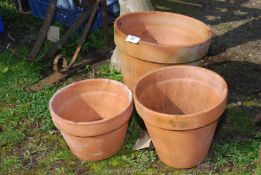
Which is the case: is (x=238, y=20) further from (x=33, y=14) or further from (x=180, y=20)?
(x=33, y=14)

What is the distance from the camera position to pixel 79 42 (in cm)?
489

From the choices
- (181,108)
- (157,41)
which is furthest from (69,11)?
(181,108)

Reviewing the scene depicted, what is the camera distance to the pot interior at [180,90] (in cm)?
339

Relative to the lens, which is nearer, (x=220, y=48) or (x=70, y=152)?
(x=70, y=152)

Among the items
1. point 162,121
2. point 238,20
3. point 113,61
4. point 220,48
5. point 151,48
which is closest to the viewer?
point 162,121

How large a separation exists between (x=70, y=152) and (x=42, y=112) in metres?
0.61

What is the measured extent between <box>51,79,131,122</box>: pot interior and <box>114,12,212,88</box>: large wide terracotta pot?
0.26m

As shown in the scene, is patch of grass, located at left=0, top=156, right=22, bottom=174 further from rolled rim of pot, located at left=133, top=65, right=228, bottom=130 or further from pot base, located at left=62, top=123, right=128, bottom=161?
rolled rim of pot, located at left=133, top=65, right=228, bottom=130

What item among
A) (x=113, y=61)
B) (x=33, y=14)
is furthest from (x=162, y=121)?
(x=33, y=14)

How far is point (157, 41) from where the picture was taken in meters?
4.12

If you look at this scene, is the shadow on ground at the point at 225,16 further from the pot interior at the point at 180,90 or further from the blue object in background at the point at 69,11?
the pot interior at the point at 180,90

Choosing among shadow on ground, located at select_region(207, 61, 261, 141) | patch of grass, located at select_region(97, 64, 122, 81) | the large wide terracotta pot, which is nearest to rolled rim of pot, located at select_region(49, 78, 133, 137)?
the large wide terracotta pot

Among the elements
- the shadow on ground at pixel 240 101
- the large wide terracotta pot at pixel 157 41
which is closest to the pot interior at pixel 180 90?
the large wide terracotta pot at pixel 157 41

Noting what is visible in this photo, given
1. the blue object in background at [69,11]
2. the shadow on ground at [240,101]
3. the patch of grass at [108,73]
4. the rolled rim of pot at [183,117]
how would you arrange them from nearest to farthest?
the rolled rim of pot at [183,117]
the shadow on ground at [240,101]
the patch of grass at [108,73]
the blue object in background at [69,11]
